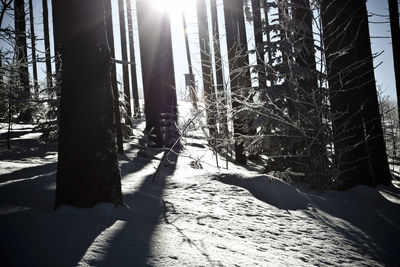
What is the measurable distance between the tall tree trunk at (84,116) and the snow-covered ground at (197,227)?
194 millimetres

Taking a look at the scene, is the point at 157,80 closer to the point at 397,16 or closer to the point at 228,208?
the point at 228,208

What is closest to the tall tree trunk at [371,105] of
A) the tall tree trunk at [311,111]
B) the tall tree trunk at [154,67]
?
the tall tree trunk at [311,111]

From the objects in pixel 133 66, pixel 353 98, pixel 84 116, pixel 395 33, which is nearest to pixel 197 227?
pixel 84 116

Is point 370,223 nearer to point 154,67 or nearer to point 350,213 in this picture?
point 350,213

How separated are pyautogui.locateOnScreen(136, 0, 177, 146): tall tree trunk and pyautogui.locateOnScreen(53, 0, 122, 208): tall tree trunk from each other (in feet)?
18.4

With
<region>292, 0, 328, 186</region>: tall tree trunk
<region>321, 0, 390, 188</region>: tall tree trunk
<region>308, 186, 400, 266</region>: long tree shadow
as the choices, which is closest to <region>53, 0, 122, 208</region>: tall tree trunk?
<region>308, 186, 400, 266</region>: long tree shadow

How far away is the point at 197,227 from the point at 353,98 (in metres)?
4.75

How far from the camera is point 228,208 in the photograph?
2.97 m

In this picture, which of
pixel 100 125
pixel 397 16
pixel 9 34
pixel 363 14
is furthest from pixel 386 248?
pixel 397 16

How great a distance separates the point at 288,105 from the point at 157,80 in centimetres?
427

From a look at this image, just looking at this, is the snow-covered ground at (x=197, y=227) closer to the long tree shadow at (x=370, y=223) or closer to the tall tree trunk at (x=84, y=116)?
the long tree shadow at (x=370, y=223)

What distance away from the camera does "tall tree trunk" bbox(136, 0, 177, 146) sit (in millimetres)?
8258

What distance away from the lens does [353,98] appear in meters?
5.54

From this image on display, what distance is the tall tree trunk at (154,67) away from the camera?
8258 mm
